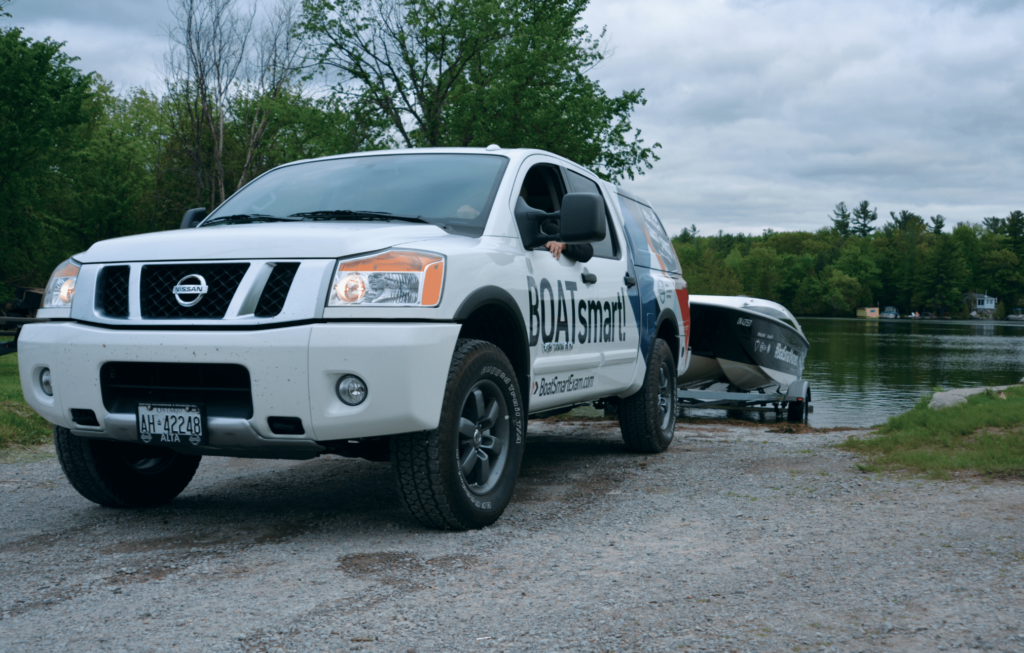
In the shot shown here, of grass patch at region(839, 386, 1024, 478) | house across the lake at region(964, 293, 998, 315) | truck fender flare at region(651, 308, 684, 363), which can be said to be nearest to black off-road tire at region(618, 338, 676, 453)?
truck fender flare at region(651, 308, 684, 363)

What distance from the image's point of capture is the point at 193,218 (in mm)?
5695

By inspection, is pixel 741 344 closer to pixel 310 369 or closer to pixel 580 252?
pixel 580 252

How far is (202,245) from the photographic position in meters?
4.01

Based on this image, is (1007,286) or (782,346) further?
(1007,286)

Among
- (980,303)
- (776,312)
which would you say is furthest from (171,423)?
(980,303)

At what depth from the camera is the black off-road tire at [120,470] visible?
15.1 ft

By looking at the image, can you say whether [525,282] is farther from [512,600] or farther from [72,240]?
[72,240]

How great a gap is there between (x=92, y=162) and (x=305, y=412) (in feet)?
120

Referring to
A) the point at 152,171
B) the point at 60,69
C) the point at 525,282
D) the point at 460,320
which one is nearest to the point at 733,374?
the point at 525,282

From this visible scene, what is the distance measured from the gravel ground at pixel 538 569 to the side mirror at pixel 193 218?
1645 millimetres

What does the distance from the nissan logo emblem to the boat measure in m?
9.11

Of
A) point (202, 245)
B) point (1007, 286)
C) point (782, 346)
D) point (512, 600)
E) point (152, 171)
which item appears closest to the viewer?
point (512, 600)

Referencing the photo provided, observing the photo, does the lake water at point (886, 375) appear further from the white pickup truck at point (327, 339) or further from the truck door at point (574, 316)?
the white pickup truck at point (327, 339)

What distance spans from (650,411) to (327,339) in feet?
12.5
